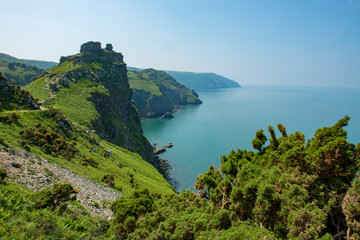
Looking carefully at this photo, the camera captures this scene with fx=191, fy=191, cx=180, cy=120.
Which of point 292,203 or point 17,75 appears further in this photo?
point 17,75

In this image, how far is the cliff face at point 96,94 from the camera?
79938mm

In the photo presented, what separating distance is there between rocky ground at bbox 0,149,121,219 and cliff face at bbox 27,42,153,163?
42307 millimetres

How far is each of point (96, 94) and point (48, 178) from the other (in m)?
76.8

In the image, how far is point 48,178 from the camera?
95.8 feet

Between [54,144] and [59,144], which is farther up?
[54,144]

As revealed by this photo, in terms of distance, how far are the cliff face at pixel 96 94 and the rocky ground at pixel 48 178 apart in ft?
139

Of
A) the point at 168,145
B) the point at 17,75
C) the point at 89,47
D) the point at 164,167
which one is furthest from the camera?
the point at 17,75

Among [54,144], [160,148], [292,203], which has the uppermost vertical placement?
[292,203]

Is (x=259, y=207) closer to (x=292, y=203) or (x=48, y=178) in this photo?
(x=292, y=203)

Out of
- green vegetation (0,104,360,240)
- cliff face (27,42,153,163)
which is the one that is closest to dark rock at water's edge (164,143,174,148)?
cliff face (27,42,153,163)

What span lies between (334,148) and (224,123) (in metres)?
164

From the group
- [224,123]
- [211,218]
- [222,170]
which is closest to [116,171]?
[222,170]

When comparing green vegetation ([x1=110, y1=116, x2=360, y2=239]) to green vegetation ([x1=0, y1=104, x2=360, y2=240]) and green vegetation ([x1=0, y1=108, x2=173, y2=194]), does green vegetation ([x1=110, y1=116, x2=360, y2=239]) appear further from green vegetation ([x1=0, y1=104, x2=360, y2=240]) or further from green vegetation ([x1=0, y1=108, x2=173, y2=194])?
green vegetation ([x1=0, y1=108, x2=173, y2=194])

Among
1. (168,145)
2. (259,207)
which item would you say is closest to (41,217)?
(259,207)
